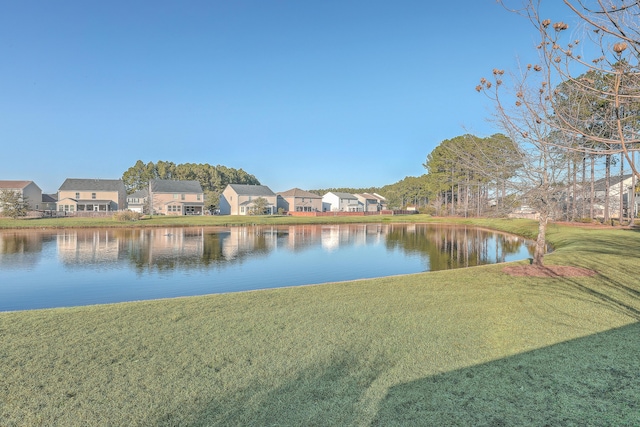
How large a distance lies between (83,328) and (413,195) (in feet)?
321

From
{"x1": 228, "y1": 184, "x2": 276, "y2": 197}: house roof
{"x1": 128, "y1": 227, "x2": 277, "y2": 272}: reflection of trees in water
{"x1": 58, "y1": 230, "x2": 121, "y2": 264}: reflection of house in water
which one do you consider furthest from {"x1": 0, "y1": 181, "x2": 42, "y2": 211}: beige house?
{"x1": 128, "y1": 227, "x2": 277, "y2": 272}: reflection of trees in water

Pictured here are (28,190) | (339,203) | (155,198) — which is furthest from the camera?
(339,203)

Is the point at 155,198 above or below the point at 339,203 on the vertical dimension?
→ above

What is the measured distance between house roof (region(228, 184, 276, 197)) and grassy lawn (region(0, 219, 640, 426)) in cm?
6204

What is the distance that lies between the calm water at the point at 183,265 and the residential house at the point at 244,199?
138ft

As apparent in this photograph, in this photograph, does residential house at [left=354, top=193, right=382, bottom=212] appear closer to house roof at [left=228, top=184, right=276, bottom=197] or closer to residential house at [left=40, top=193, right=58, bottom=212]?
house roof at [left=228, top=184, right=276, bottom=197]

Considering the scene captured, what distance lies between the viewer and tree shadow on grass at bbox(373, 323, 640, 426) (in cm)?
327

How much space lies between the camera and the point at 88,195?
6119cm

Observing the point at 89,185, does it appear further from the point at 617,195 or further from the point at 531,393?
the point at 531,393

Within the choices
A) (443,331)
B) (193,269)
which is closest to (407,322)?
(443,331)

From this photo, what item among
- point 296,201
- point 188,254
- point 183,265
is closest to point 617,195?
point 188,254

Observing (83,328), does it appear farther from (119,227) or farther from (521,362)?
(119,227)

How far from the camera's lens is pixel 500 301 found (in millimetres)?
7438

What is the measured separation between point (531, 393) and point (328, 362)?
213 cm
